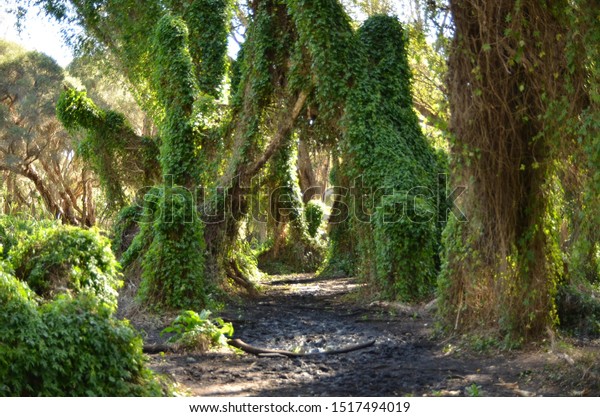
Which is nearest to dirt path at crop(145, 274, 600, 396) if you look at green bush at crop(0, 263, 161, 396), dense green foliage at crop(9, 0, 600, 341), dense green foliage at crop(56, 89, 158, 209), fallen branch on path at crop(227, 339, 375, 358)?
fallen branch on path at crop(227, 339, 375, 358)

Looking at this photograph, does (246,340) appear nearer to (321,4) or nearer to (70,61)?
(321,4)

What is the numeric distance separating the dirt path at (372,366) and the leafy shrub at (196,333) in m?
0.21

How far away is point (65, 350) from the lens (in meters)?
4.93

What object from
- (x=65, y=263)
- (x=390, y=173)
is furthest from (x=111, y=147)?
(x=65, y=263)

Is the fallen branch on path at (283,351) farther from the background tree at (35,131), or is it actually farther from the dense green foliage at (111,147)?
the background tree at (35,131)

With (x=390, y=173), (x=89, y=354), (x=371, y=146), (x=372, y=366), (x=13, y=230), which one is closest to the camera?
(x=89, y=354)

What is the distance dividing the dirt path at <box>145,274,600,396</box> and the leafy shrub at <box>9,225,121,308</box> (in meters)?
1.10

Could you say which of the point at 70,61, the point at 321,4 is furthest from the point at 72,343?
the point at 70,61

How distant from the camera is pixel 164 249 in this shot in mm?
11625

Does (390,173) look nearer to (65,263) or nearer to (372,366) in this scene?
(372,366)

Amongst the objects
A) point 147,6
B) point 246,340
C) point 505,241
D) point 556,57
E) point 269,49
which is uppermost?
point 147,6

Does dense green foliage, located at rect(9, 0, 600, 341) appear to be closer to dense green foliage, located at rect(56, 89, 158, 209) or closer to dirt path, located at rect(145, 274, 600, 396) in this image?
dense green foliage, located at rect(56, 89, 158, 209)

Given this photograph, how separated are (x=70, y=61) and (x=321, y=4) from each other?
19528 mm

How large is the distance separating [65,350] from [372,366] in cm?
362
